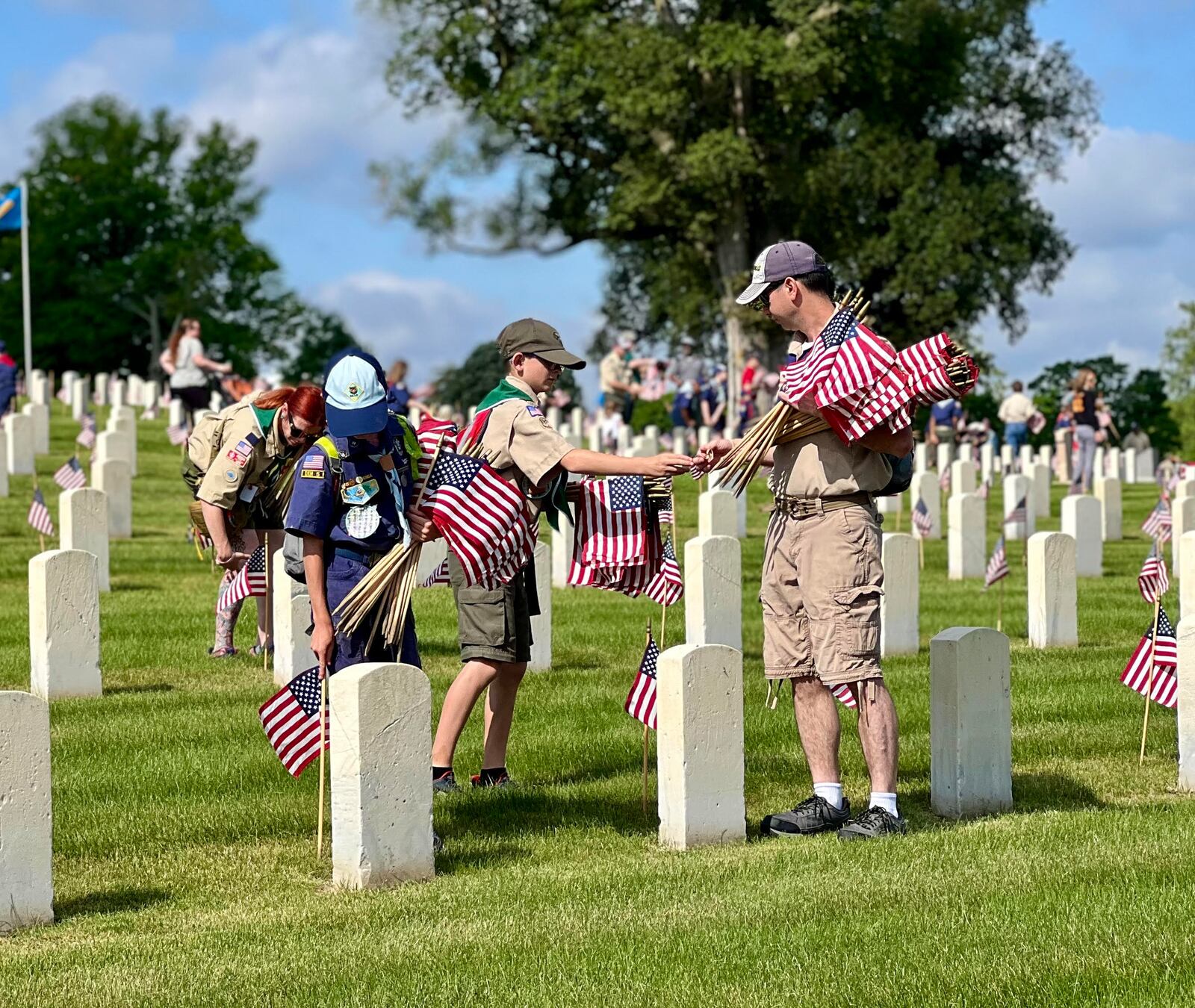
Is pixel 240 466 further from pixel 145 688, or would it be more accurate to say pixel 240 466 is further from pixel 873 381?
pixel 873 381

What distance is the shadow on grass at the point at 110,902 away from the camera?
6.52m

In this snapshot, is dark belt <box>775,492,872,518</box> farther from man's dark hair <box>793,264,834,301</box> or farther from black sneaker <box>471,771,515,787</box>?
black sneaker <box>471,771,515,787</box>

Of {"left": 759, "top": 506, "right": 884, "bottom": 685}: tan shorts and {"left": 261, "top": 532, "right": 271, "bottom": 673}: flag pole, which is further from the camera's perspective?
{"left": 261, "top": 532, "right": 271, "bottom": 673}: flag pole

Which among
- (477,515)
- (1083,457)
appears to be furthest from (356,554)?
(1083,457)

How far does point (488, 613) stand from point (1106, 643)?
277 inches

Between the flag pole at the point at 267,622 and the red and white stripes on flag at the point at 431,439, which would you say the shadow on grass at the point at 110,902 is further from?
the flag pole at the point at 267,622

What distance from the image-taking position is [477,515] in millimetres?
7383

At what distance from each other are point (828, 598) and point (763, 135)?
32747 mm

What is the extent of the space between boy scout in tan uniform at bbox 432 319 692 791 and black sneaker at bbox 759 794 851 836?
135 centimetres

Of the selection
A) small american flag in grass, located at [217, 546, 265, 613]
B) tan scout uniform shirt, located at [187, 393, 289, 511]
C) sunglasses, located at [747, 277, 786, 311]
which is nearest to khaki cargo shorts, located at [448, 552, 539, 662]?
sunglasses, located at [747, 277, 786, 311]

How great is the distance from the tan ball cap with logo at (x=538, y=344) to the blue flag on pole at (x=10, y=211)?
44.4 metres

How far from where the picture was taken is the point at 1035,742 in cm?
967

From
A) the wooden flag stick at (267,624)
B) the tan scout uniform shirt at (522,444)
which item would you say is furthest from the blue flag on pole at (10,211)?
the tan scout uniform shirt at (522,444)

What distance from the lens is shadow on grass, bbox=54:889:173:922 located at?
652cm
